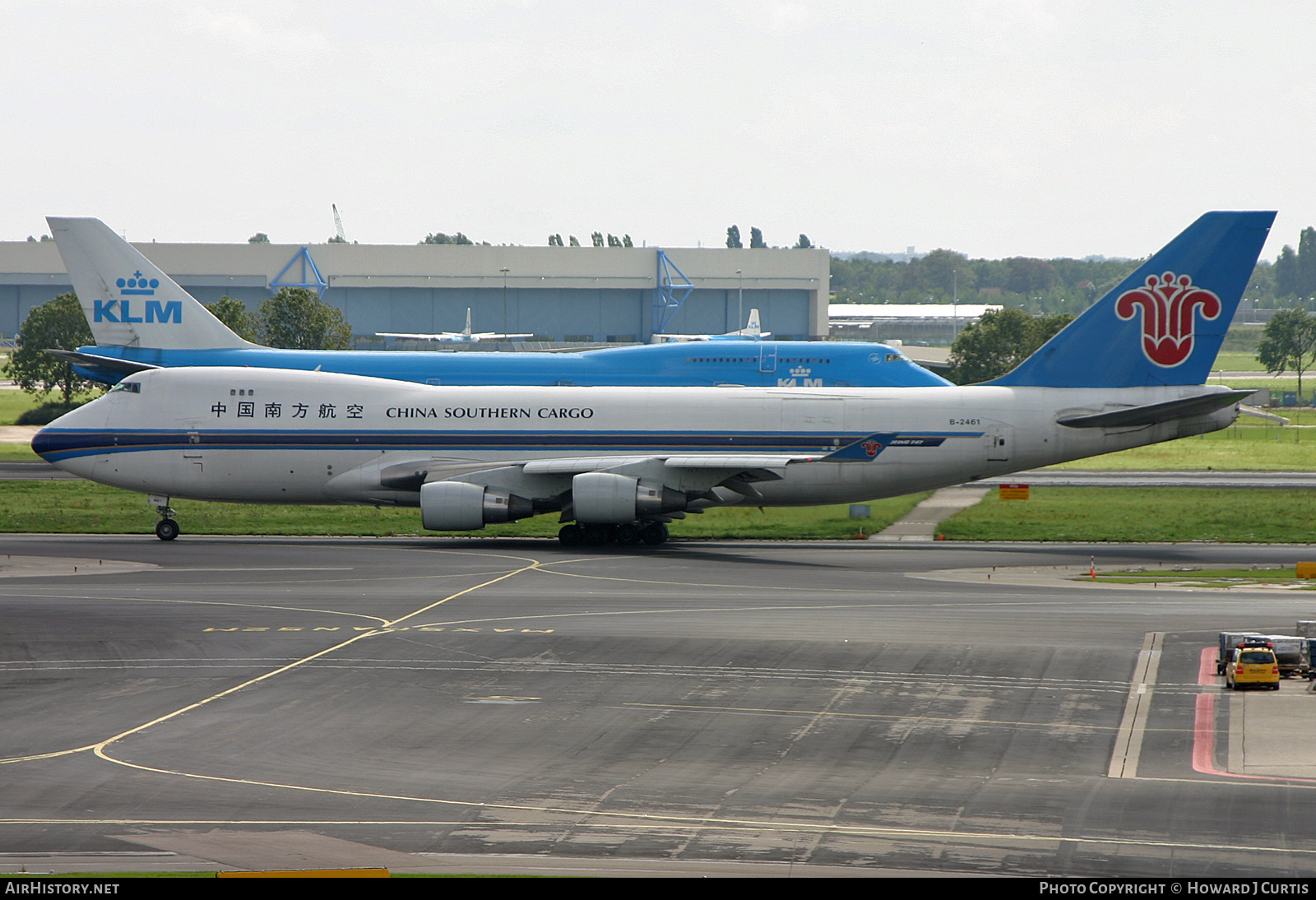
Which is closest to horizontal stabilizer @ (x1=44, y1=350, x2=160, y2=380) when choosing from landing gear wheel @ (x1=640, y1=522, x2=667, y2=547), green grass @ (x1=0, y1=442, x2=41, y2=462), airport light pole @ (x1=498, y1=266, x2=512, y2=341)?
green grass @ (x1=0, y1=442, x2=41, y2=462)

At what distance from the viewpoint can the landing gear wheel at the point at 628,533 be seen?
4650 centimetres

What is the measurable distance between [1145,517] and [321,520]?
106ft

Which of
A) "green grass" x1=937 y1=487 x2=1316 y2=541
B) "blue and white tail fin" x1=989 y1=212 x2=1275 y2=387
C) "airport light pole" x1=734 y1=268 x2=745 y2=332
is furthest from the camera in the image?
"airport light pole" x1=734 y1=268 x2=745 y2=332

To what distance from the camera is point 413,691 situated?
25.2m

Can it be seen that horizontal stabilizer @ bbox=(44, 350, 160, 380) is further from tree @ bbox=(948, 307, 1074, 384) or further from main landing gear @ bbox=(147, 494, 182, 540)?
tree @ bbox=(948, 307, 1074, 384)

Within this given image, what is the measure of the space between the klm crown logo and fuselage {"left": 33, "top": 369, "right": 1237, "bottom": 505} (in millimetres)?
16167

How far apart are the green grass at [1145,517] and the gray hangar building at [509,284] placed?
4438 inches

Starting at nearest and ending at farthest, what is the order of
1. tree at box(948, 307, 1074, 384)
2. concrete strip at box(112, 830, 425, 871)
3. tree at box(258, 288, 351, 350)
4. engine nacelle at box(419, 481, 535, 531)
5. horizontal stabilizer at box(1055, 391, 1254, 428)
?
concrete strip at box(112, 830, 425, 871) < horizontal stabilizer at box(1055, 391, 1254, 428) < engine nacelle at box(419, 481, 535, 531) < tree at box(258, 288, 351, 350) < tree at box(948, 307, 1074, 384)

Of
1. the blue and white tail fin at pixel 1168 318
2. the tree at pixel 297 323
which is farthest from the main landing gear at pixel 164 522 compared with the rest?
the tree at pixel 297 323

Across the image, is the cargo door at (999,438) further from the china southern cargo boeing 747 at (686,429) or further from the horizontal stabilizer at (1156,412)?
the horizontal stabilizer at (1156,412)

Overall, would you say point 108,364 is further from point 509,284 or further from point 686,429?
point 509,284

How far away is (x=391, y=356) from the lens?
192ft

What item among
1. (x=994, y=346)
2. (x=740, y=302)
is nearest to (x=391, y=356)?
(x=994, y=346)

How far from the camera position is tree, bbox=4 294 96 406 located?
333 feet
